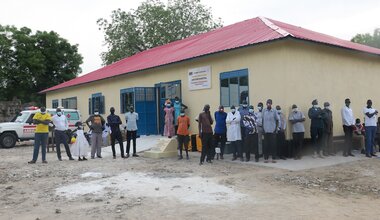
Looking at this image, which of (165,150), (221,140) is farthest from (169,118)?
(221,140)

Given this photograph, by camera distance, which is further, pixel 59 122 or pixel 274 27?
pixel 274 27

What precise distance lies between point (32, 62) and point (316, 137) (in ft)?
90.1

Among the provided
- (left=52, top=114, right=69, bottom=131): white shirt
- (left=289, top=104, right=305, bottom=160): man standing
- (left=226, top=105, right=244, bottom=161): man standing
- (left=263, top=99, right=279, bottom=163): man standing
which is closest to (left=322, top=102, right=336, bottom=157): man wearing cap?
(left=289, top=104, right=305, bottom=160): man standing

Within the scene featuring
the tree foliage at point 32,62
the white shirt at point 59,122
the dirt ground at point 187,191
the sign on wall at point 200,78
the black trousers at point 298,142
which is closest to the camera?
the dirt ground at point 187,191

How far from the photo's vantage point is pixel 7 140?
17.2 metres

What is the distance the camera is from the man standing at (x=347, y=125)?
11.6m

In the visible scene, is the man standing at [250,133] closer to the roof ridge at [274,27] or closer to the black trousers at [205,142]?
the black trousers at [205,142]

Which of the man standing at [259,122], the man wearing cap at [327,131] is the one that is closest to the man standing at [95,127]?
the man standing at [259,122]

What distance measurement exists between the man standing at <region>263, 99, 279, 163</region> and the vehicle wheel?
38.9 ft

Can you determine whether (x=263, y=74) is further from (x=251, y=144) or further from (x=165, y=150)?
(x=165, y=150)

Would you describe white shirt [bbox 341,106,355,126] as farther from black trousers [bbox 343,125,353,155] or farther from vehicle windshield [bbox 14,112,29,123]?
vehicle windshield [bbox 14,112,29,123]


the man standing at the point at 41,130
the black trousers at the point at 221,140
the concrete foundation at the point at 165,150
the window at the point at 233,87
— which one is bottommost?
the concrete foundation at the point at 165,150

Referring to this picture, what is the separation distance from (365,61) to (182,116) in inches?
280

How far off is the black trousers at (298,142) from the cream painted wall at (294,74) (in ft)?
2.61
